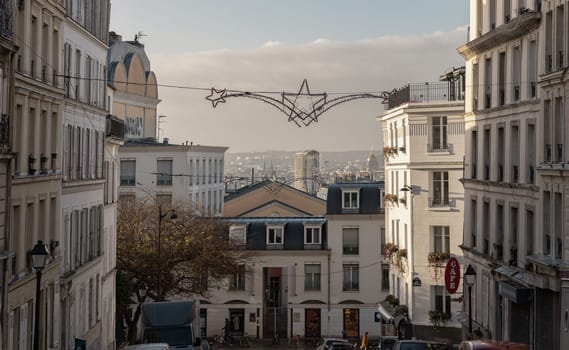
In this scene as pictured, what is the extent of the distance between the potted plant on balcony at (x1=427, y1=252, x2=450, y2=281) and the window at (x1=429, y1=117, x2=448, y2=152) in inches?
200

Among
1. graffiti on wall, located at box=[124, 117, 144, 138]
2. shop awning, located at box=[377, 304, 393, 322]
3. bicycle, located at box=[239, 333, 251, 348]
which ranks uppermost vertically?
graffiti on wall, located at box=[124, 117, 144, 138]

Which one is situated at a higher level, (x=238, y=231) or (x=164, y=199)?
(x=164, y=199)

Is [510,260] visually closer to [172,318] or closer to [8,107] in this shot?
[172,318]

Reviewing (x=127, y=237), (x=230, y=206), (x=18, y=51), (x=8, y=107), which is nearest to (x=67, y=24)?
(x=18, y=51)

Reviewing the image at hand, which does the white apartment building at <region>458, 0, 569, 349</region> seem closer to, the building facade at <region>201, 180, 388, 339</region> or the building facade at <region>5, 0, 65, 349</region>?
the building facade at <region>5, 0, 65, 349</region>

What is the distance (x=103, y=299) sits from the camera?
4428 centimetres

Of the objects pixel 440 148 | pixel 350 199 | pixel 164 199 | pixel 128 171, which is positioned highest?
pixel 440 148

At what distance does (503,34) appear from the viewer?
110ft

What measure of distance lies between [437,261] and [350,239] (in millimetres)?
21171

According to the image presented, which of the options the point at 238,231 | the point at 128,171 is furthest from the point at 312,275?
the point at 128,171

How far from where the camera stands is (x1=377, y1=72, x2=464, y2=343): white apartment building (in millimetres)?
47656

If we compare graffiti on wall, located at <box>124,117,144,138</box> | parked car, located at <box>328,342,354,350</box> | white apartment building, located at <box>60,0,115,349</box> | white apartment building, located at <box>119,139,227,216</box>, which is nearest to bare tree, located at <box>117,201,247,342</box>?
white apartment building, located at <box>60,0,115,349</box>

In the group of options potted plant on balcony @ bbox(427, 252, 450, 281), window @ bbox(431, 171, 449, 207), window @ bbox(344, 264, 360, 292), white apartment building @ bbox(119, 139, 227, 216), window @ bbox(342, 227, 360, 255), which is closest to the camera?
potted plant on balcony @ bbox(427, 252, 450, 281)

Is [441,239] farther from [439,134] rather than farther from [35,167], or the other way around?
[35,167]
